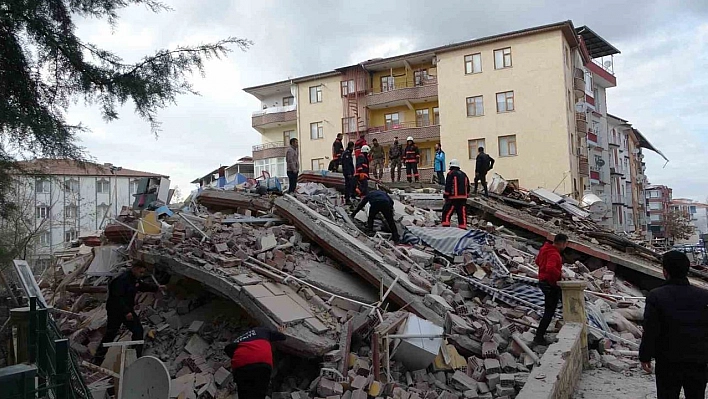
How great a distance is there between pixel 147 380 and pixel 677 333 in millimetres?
Result: 5490

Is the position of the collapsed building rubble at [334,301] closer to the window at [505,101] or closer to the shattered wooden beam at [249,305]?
the shattered wooden beam at [249,305]

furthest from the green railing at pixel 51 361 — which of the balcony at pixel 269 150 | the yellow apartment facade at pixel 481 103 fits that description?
the balcony at pixel 269 150

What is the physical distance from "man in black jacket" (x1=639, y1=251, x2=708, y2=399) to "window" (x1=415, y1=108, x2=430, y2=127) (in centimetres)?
3386

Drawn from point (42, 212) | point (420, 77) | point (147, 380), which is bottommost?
point (147, 380)

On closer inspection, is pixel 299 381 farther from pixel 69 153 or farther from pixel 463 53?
pixel 463 53

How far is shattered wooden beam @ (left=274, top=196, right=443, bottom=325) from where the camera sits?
8484 millimetres

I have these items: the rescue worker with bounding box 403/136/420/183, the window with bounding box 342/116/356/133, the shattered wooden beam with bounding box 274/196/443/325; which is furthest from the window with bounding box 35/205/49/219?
the window with bounding box 342/116/356/133

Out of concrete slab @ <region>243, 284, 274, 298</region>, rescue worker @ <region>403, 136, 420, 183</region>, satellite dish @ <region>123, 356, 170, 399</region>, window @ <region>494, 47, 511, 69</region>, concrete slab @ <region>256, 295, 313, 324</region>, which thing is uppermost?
window @ <region>494, 47, 511, 69</region>

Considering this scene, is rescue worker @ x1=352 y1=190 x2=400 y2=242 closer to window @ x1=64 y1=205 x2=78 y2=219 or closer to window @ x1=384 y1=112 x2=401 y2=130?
window @ x1=64 y1=205 x2=78 y2=219

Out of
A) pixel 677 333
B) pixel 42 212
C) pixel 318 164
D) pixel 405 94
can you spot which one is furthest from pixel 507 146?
pixel 677 333

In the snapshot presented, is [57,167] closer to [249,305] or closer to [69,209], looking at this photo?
[249,305]

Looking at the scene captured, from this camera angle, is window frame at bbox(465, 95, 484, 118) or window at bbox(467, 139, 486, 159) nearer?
window frame at bbox(465, 95, 484, 118)

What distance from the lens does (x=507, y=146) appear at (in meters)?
33.2

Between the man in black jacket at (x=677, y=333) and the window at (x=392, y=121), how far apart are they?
1394 inches
